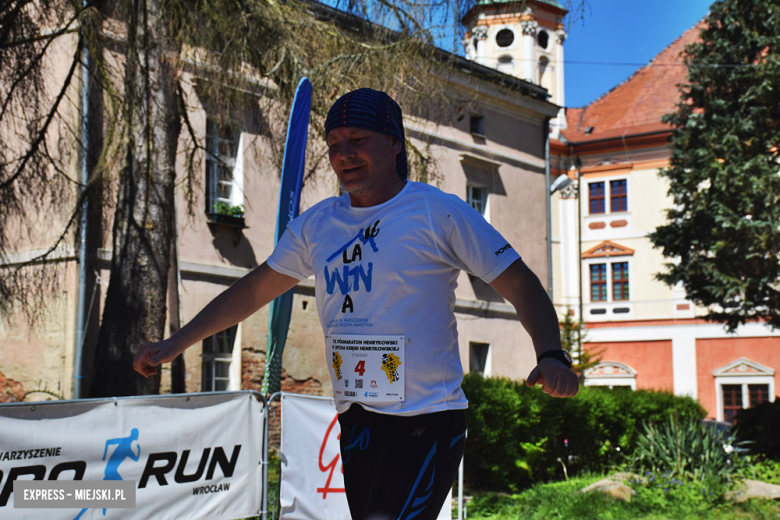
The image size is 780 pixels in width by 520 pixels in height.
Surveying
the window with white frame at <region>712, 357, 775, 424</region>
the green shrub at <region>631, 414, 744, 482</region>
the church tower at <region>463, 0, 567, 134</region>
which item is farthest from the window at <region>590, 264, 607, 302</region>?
the green shrub at <region>631, 414, 744, 482</region>

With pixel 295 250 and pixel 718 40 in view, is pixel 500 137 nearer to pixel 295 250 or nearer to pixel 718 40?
pixel 718 40

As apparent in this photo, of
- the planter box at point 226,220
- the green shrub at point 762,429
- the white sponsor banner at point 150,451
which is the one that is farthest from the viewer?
the planter box at point 226,220

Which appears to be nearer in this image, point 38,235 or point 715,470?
point 38,235

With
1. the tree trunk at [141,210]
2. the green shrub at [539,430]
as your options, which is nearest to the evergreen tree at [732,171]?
the green shrub at [539,430]

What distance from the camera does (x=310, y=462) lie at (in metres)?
7.10

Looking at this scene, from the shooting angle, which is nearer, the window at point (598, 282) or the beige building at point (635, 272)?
the beige building at point (635, 272)

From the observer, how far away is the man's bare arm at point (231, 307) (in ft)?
10.5

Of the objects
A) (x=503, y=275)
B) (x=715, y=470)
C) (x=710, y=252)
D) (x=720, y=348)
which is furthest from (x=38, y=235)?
(x=720, y=348)

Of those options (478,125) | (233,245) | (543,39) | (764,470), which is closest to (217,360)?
(233,245)

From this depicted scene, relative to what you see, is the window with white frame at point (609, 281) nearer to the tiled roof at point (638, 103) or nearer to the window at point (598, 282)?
the window at point (598, 282)

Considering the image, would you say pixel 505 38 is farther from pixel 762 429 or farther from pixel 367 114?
pixel 367 114

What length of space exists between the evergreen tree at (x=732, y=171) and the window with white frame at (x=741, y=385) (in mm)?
14845

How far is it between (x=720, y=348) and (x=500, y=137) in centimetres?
1865

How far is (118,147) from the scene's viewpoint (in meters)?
7.72
